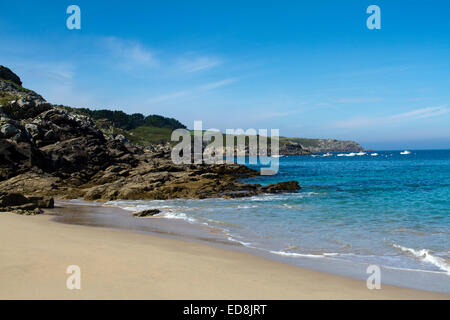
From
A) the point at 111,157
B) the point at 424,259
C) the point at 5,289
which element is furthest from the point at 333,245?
the point at 111,157

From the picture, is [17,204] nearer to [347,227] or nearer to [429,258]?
[347,227]

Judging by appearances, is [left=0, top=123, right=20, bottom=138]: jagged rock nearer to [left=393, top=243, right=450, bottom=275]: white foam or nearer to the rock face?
the rock face

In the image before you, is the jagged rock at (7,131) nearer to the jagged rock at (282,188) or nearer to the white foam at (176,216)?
the white foam at (176,216)

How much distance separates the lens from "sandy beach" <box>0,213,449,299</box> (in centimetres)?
666

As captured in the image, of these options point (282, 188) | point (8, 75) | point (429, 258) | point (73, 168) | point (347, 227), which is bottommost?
point (282, 188)

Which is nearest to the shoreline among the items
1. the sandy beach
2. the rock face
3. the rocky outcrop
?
the sandy beach

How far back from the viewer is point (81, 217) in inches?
738

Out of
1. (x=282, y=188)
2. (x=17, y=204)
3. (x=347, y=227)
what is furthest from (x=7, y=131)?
(x=347, y=227)

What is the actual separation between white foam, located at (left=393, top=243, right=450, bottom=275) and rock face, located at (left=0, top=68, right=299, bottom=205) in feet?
64.8

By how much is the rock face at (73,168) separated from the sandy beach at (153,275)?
19643 millimetres

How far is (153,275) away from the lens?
7.78 metres

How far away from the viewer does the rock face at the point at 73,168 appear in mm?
30641

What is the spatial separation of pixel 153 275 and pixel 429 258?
8.90m

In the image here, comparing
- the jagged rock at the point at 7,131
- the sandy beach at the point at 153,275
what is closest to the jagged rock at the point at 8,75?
the jagged rock at the point at 7,131
